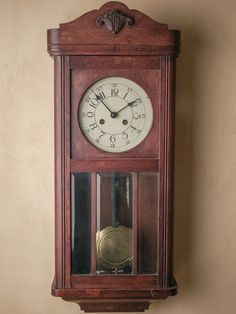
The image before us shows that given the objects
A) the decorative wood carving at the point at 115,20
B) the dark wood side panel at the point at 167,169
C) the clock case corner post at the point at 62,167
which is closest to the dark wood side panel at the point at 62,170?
the clock case corner post at the point at 62,167

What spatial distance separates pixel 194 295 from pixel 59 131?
2.10 feet

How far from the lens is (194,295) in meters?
1.78

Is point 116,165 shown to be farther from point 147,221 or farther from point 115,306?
point 115,306

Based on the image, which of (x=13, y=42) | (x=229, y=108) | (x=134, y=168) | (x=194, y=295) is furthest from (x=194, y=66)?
(x=194, y=295)

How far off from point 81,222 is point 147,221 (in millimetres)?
167

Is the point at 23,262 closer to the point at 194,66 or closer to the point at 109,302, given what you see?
the point at 109,302

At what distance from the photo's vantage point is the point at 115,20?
4.90ft

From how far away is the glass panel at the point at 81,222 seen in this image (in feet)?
5.08

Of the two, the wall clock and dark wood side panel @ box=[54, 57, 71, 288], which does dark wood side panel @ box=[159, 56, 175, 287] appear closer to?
the wall clock

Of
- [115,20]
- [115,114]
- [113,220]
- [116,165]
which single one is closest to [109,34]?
[115,20]

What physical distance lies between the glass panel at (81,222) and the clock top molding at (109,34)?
12.4 inches

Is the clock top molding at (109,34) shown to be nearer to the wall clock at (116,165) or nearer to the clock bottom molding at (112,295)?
the wall clock at (116,165)

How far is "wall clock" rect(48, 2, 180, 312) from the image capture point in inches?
59.8

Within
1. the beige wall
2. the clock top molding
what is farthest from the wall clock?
the beige wall
